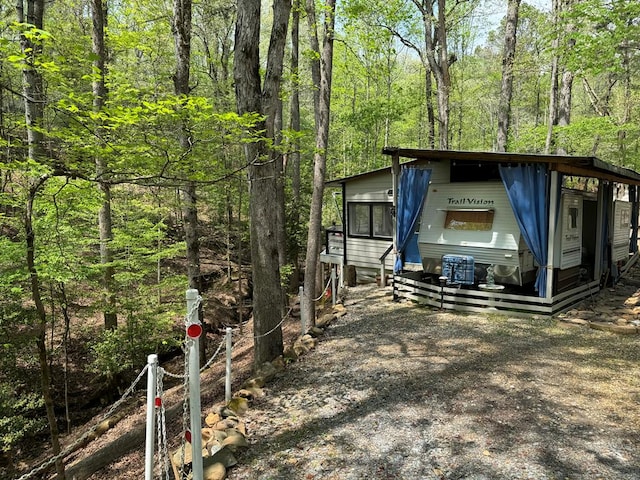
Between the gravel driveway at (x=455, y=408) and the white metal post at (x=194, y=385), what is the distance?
2.08 feet

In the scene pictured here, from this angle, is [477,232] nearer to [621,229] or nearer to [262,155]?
[262,155]

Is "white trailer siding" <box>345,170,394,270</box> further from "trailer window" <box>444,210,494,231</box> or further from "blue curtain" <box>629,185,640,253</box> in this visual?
"blue curtain" <box>629,185,640,253</box>

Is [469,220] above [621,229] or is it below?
above

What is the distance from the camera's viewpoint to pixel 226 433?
12.6ft

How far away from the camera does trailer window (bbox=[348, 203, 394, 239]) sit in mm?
12164

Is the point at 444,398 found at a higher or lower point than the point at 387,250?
lower

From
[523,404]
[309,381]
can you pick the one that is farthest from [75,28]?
[523,404]

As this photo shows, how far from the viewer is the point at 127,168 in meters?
4.87

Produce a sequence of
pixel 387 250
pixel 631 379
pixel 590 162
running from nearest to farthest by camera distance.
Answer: pixel 631 379 < pixel 590 162 < pixel 387 250

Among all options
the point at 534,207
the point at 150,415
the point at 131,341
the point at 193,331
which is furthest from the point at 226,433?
the point at 534,207

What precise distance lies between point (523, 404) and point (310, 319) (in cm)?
446

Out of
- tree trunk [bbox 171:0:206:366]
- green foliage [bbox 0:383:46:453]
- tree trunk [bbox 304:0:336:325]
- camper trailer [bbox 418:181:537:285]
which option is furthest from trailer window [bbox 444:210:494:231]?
green foliage [bbox 0:383:46:453]

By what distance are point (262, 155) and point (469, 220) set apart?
5.06 metres

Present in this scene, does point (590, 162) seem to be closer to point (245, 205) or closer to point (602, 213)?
point (602, 213)
